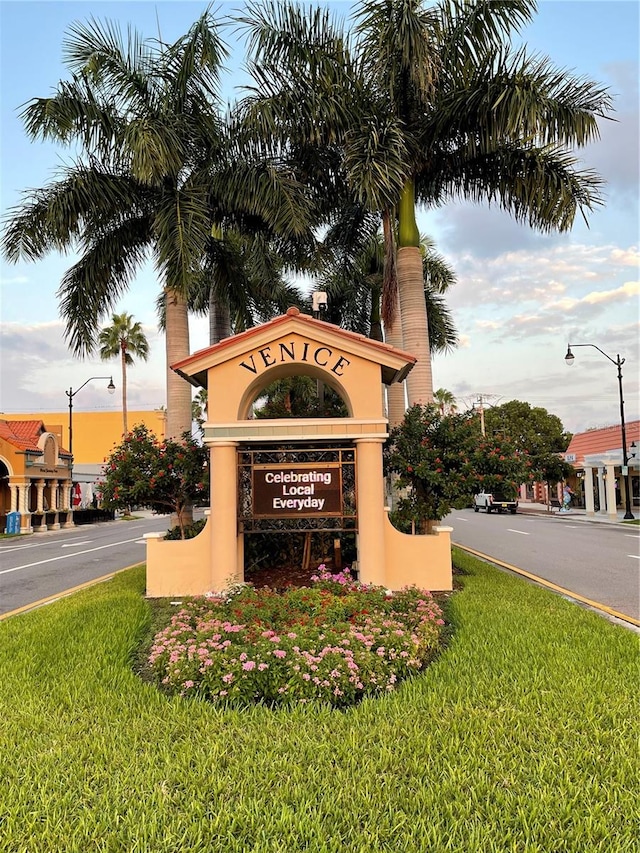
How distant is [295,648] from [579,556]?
40.8 ft

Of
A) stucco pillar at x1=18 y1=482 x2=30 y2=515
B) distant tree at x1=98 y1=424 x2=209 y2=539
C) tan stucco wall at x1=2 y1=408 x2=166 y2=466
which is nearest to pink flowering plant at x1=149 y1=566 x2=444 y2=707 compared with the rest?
distant tree at x1=98 y1=424 x2=209 y2=539

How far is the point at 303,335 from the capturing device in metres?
8.83

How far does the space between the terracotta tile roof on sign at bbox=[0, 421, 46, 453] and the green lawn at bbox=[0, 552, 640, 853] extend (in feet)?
86.1

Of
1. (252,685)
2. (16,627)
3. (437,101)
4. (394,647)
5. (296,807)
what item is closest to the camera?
(296,807)

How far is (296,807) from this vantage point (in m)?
3.25

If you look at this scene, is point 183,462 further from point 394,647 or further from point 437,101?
point 437,101

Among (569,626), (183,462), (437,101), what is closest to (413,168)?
(437,101)

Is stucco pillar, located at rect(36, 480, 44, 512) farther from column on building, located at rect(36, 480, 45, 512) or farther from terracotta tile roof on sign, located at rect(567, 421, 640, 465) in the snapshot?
terracotta tile roof on sign, located at rect(567, 421, 640, 465)

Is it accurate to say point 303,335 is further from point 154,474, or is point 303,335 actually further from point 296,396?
Result: point 296,396

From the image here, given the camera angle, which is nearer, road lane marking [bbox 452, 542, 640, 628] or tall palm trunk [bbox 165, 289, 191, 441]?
road lane marking [bbox 452, 542, 640, 628]

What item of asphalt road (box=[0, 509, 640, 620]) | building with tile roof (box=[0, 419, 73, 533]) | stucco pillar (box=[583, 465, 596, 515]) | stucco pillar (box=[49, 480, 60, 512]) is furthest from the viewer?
stucco pillar (box=[583, 465, 596, 515])

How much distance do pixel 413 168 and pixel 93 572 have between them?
12185mm

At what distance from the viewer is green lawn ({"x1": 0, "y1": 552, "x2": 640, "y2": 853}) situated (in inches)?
119

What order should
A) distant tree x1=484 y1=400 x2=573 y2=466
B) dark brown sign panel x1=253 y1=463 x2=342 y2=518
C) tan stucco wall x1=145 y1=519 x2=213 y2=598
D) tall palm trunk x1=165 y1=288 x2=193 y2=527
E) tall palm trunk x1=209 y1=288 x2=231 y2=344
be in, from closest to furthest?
dark brown sign panel x1=253 y1=463 x2=342 y2=518
tan stucco wall x1=145 y1=519 x2=213 y2=598
tall palm trunk x1=165 y1=288 x2=193 y2=527
tall palm trunk x1=209 y1=288 x2=231 y2=344
distant tree x1=484 y1=400 x2=573 y2=466
